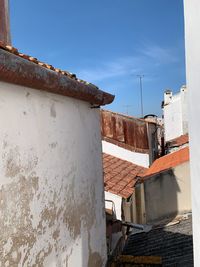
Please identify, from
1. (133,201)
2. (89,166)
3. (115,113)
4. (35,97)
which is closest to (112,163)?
(133,201)

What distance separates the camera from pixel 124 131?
64.6 ft

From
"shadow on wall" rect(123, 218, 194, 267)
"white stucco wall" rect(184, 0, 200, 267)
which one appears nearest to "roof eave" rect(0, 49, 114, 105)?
"white stucco wall" rect(184, 0, 200, 267)

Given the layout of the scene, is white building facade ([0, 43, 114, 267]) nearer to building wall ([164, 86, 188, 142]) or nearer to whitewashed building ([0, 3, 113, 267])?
whitewashed building ([0, 3, 113, 267])

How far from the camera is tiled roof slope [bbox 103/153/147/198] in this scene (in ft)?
38.9

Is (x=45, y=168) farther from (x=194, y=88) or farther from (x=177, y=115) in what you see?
(x=177, y=115)

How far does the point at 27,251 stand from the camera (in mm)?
3598

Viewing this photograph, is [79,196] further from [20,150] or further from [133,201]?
[133,201]

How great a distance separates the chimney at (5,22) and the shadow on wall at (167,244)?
5.43m

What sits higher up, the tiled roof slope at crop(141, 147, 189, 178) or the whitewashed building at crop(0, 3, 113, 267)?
the tiled roof slope at crop(141, 147, 189, 178)

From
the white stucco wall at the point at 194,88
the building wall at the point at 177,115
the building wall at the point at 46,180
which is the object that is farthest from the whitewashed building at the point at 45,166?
the building wall at the point at 177,115

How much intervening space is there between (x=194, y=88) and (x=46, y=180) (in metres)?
1.80

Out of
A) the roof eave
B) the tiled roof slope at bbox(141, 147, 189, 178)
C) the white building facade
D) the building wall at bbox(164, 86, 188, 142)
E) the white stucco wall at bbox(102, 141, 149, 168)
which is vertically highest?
the building wall at bbox(164, 86, 188, 142)

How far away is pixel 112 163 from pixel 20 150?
12.9 meters

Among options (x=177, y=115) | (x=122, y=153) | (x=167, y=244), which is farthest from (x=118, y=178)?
(x=177, y=115)
